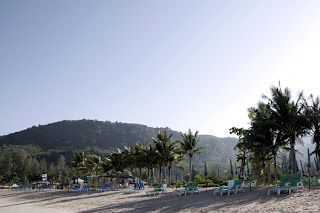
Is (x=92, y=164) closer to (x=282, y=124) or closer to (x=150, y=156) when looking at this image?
(x=150, y=156)

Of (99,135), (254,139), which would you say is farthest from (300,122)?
(99,135)

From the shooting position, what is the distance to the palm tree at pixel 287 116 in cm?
1900

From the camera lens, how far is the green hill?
500 ft

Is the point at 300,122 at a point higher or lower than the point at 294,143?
higher

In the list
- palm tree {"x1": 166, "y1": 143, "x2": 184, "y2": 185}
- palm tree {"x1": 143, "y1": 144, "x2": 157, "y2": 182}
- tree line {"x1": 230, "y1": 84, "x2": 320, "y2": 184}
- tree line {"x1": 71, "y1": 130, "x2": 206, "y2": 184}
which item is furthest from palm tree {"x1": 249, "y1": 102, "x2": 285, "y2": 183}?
palm tree {"x1": 143, "y1": 144, "x2": 157, "y2": 182}

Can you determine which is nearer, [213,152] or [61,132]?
[61,132]

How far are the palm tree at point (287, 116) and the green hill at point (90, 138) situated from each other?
12577 cm

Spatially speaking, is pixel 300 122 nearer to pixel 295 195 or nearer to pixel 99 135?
pixel 295 195

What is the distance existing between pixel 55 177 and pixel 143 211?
7956 centimetres

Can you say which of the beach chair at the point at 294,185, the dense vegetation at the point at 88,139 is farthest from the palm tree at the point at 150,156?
the dense vegetation at the point at 88,139

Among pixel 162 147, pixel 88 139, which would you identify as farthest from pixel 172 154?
pixel 88 139

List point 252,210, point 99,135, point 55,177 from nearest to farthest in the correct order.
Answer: point 252,210
point 55,177
point 99,135

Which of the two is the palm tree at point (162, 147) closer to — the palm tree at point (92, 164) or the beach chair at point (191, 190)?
the beach chair at point (191, 190)

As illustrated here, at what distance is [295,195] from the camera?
11.6 meters
